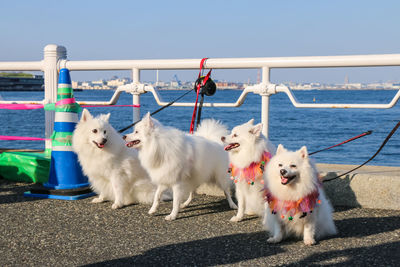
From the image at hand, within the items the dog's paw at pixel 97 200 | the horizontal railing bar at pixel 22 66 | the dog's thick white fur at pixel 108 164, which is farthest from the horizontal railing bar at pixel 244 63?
the dog's paw at pixel 97 200

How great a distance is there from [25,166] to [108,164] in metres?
1.50

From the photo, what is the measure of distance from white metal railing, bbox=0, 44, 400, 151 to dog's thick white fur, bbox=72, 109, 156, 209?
825 millimetres

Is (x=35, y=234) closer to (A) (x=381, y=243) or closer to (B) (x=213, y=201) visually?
(B) (x=213, y=201)

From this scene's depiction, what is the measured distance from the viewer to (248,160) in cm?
442

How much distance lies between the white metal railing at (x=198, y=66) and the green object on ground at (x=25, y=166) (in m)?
0.45

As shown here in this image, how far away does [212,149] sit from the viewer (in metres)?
4.95

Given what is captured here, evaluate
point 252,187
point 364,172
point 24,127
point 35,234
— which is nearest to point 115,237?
point 35,234

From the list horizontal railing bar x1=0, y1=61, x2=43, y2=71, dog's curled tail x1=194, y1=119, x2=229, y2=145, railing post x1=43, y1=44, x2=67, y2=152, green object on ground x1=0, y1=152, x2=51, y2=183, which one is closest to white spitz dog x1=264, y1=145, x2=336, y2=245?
dog's curled tail x1=194, y1=119, x2=229, y2=145

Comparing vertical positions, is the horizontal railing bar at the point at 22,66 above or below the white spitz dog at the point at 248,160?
above

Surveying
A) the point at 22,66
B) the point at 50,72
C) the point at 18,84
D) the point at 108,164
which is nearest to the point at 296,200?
the point at 108,164

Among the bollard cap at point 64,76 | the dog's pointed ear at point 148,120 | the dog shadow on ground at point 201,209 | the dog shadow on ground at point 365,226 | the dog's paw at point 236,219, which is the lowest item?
the dog shadow on ground at point 201,209

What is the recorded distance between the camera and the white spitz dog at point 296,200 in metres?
3.78

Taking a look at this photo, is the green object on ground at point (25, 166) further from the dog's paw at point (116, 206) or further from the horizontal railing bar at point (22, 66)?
the dog's paw at point (116, 206)

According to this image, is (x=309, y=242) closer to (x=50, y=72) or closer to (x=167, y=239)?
(x=167, y=239)
